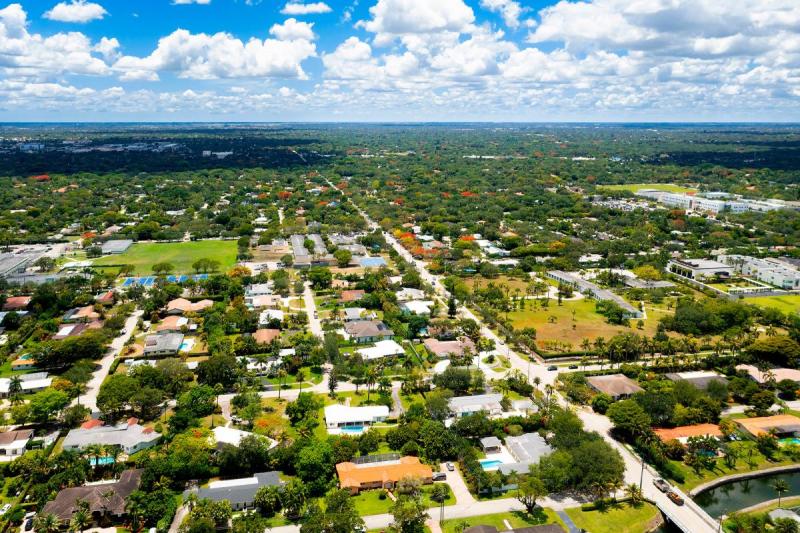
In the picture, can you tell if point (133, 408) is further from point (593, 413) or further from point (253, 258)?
point (253, 258)

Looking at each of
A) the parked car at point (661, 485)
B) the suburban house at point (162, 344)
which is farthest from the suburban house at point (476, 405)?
the suburban house at point (162, 344)

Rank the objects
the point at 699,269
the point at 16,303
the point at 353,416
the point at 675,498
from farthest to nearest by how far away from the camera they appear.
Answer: the point at 699,269
the point at 16,303
the point at 353,416
the point at 675,498

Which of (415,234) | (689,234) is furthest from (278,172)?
(689,234)

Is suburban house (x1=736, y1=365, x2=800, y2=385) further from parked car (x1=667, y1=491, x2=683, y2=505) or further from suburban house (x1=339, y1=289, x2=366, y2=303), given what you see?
suburban house (x1=339, y1=289, x2=366, y2=303)

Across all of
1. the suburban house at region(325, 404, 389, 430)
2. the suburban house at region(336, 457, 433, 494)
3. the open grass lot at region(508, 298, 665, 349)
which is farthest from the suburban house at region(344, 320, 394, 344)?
the suburban house at region(336, 457, 433, 494)

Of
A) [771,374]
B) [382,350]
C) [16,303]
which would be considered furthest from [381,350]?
[16,303]

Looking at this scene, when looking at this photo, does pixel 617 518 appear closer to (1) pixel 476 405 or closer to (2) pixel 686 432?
(2) pixel 686 432
